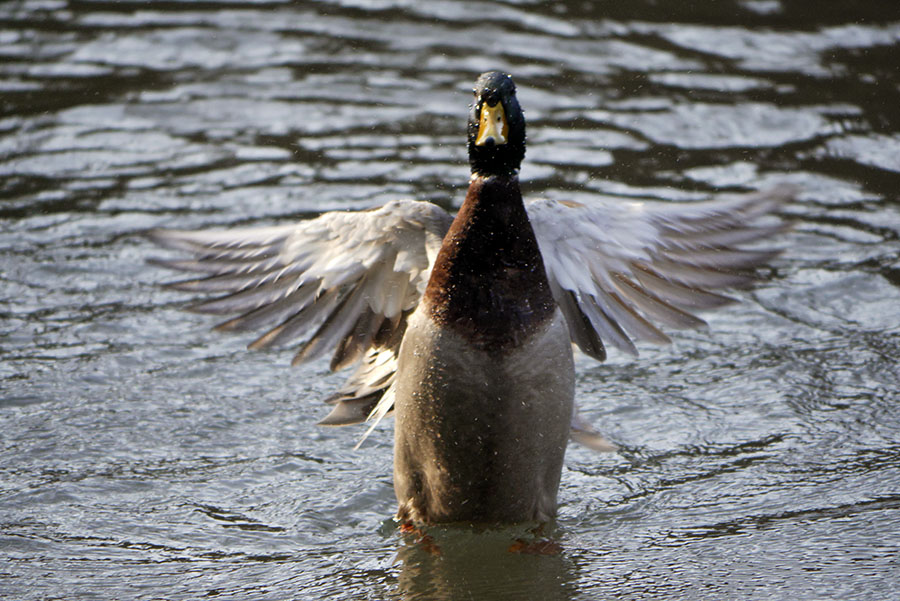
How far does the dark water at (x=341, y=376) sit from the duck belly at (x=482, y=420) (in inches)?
7.1

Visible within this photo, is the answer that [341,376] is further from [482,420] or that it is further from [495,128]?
[495,128]

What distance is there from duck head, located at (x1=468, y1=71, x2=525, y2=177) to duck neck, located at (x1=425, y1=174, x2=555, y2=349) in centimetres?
10

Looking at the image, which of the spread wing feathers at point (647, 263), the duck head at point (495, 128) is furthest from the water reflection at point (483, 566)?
the duck head at point (495, 128)

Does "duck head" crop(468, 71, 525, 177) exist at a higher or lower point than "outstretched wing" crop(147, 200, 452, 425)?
higher

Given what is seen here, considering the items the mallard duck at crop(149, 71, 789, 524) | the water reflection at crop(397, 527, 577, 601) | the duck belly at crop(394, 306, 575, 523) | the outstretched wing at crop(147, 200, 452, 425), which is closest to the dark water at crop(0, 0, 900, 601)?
the water reflection at crop(397, 527, 577, 601)

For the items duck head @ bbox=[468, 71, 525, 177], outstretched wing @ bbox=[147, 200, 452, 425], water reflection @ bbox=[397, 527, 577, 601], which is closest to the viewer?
water reflection @ bbox=[397, 527, 577, 601]

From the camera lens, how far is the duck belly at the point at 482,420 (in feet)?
13.7

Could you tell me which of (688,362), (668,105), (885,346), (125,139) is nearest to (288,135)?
(125,139)

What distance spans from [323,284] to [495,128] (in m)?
0.92

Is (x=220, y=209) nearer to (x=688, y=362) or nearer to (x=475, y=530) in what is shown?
(x=688, y=362)

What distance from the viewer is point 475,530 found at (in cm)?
452

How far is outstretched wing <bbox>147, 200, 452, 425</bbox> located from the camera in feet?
15.3

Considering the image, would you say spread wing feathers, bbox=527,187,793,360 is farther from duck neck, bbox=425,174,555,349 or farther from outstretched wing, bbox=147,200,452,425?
outstretched wing, bbox=147,200,452,425

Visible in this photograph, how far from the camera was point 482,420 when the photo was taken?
4215mm
